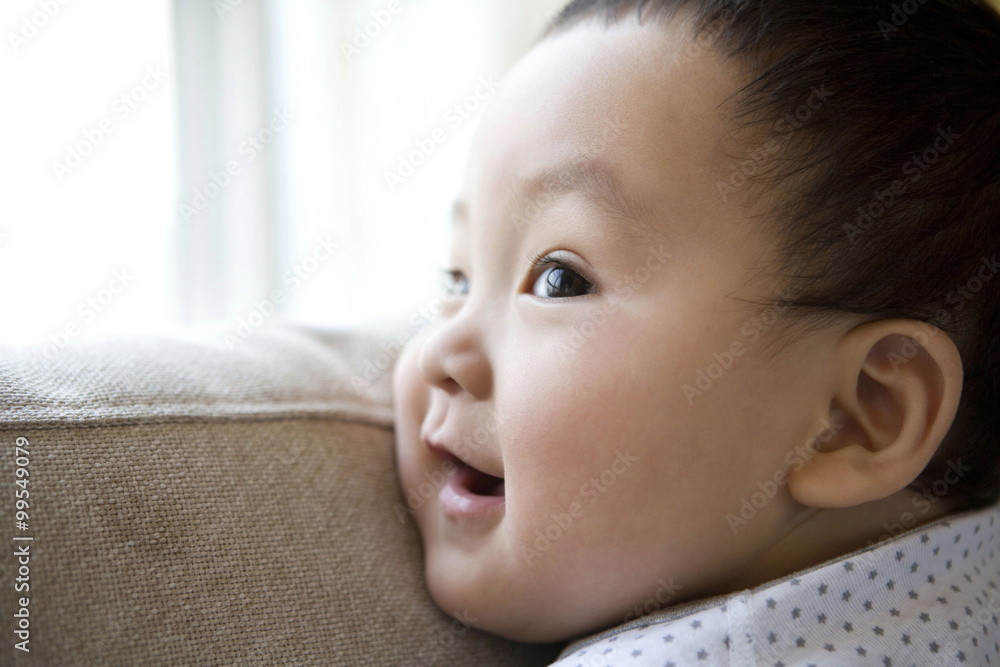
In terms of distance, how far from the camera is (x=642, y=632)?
660mm

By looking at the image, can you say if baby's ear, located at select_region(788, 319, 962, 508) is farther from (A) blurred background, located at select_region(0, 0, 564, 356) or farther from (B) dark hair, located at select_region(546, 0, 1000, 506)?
(A) blurred background, located at select_region(0, 0, 564, 356)

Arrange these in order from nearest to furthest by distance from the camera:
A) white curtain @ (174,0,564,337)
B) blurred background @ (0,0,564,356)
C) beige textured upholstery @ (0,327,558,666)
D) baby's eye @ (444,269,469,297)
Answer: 1. beige textured upholstery @ (0,327,558,666)
2. baby's eye @ (444,269,469,297)
3. blurred background @ (0,0,564,356)
4. white curtain @ (174,0,564,337)

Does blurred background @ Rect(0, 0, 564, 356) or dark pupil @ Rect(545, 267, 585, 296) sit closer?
dark pupil @ Rect(545, 267, 585, 296)

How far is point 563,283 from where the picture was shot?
2.37 feet

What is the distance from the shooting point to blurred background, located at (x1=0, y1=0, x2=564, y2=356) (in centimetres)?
158

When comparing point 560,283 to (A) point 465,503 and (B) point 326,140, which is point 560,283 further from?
(B) point 326,140

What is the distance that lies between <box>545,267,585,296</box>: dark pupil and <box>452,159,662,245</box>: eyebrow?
6 centimetres

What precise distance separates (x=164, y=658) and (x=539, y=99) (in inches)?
24.0

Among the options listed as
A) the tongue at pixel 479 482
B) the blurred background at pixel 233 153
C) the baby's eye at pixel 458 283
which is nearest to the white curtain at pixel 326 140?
the blurred background at pixel 233 153

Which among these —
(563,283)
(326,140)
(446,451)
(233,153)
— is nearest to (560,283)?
(563,283)

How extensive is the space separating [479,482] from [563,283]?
249mm

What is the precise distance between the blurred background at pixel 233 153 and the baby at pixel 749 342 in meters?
0.44

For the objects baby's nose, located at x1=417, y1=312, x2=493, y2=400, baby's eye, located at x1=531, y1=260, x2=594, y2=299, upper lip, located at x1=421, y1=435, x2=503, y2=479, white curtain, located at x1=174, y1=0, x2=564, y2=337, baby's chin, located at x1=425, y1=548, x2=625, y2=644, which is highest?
baby's eye, located at x1=531, y1=260, x2=594, y2=299

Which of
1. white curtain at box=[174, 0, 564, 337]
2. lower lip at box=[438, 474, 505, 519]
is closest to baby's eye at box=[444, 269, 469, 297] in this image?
lower lip at box=[438, 474, 505, 519]
